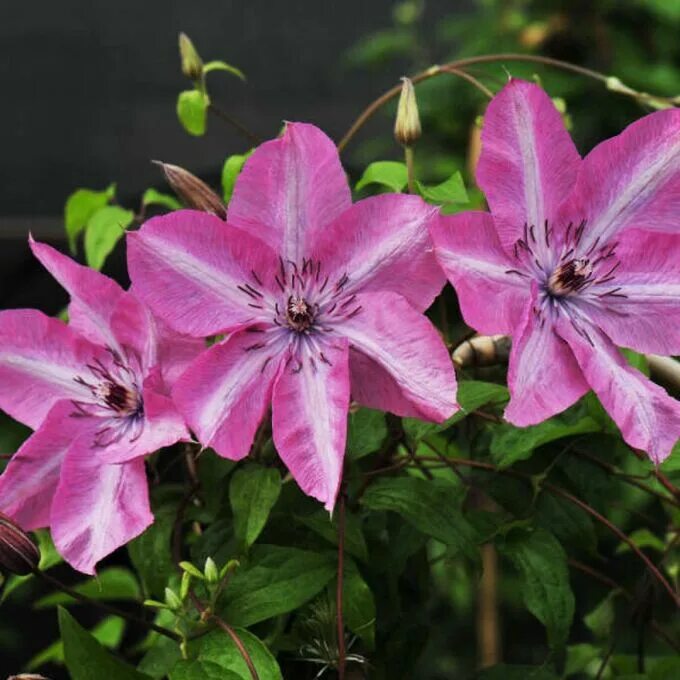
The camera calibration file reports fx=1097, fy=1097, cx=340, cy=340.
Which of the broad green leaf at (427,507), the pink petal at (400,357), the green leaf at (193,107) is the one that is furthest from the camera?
the green leaf at (193,107)

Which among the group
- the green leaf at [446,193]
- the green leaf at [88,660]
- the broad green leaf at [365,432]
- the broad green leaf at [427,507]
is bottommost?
the green leaf at [88,660]

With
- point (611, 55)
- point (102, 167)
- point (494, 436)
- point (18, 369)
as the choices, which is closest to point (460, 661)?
point (611, 55)

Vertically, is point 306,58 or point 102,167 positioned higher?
point 306,58

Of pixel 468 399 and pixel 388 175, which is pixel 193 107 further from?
pixel 468 399

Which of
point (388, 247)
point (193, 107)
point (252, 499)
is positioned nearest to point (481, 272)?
point (388, 247)

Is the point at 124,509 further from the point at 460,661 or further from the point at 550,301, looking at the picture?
the point at 460,661

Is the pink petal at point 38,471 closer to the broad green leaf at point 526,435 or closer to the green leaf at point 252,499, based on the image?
the green leaf at point 252,499

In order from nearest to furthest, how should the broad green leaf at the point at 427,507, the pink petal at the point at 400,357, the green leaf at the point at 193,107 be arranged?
the pink petal at the point at 400,357 → the broad green leaf at the point at 427,507 → the green leaf at the point at 193,107

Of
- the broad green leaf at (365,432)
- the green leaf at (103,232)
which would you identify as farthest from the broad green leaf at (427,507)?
the green leaf at (103,232)

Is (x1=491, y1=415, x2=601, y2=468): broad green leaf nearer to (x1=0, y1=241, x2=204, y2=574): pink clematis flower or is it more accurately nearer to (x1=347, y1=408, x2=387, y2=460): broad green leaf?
(x1=347, y1=408, x2=387, y2=460): broad green leaf
